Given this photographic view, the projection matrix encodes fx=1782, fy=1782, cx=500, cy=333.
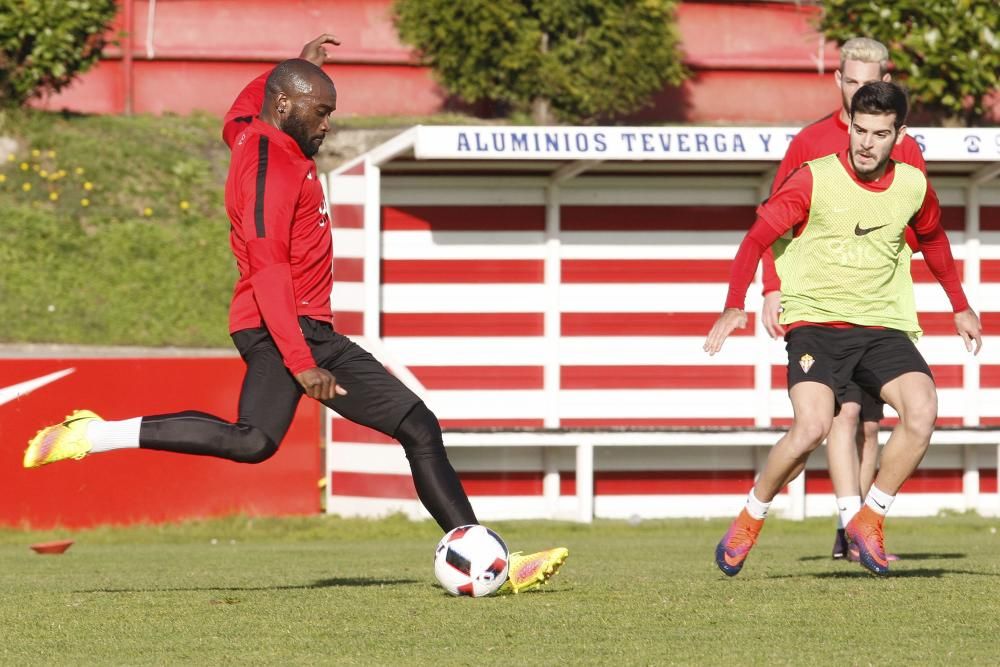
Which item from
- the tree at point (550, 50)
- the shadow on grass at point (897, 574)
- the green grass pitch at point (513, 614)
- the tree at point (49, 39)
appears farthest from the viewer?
the tree at point (550, 50)

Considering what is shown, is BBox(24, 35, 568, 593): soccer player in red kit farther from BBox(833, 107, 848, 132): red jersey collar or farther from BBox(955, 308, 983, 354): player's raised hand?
BBox(833, 107, 848, 132): red jersey collar

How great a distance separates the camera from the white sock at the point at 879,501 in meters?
7.55

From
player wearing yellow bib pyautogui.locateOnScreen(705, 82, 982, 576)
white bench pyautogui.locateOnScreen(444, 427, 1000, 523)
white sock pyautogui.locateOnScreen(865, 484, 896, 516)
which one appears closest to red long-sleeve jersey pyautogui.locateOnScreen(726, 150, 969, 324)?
player wearing yellow bib pyautogui.locateOnScreen(705, 82, 982, 576)

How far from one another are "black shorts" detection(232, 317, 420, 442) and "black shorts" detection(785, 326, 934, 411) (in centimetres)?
172

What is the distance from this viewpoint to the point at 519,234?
567 inches

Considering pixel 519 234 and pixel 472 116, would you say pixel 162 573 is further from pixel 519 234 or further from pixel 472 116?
pixel 472 116

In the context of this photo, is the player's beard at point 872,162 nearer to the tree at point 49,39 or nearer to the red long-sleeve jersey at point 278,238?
the red long-sleeve jersey at point 278,238

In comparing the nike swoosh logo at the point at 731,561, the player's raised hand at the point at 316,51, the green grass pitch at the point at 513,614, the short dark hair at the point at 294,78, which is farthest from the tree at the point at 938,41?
the short dark hair at the point at 294,78

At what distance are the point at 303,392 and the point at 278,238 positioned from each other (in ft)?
2.05

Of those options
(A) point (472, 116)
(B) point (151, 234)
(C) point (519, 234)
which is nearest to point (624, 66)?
(A) point (472, 116)

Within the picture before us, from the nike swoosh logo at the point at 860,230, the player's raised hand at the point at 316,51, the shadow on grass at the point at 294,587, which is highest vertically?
the player's raised hand at the point at 316,51

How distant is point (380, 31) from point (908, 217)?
73.0 feet

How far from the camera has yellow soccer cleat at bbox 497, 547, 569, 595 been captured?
276 inches

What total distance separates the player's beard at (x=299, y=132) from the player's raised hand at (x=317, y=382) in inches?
36.8
